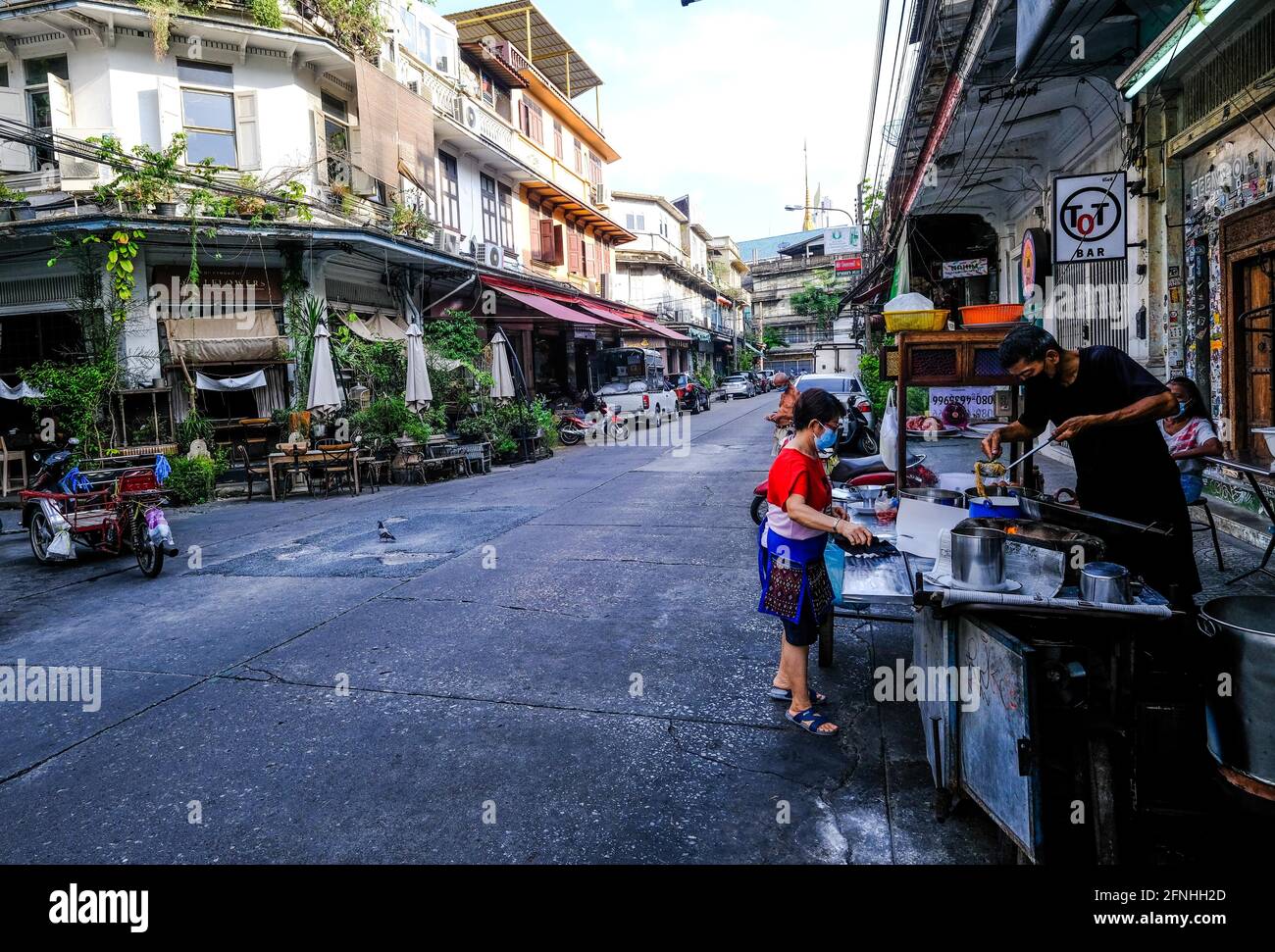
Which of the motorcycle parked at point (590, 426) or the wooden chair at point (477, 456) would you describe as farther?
the motorcycle parked at point (590, 426)

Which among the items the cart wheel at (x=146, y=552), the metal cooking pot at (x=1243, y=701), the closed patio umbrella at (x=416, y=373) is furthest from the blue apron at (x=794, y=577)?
the closed patio umbrella at (x=416, y=373)

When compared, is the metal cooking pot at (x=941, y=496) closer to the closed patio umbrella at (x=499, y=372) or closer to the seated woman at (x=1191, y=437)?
the seated woman at (x=1191, y=437)

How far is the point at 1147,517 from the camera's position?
11.9 feet

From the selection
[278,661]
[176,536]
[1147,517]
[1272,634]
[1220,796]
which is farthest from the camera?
[176,536]

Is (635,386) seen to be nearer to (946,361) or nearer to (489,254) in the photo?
(489,254)

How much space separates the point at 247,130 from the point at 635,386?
43.5 ft

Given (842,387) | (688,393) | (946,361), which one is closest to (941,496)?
(946,361)

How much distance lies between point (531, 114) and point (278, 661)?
2451cm

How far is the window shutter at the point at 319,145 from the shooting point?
15865 millimetres

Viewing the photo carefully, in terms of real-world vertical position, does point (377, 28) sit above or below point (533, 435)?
above

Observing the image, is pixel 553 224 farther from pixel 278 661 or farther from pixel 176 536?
pixel 278 661

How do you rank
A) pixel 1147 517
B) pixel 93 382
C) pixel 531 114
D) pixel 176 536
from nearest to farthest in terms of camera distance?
pixel 1147 517, pixel 176 536, pixel 93 382, pixel 531 114

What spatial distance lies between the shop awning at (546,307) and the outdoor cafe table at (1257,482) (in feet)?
48.7

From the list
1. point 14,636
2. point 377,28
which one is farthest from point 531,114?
point 14,636
